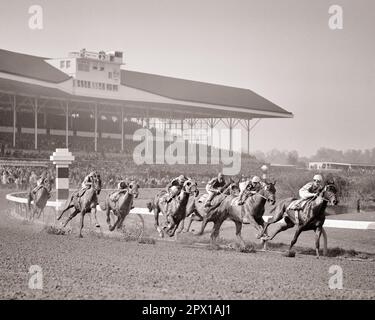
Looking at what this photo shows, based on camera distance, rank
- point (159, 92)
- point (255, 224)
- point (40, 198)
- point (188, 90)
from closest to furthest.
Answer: point (255, 224)
point (40, 198)
point (159, 92)
point (188, 90)

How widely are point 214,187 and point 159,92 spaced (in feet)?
57.8

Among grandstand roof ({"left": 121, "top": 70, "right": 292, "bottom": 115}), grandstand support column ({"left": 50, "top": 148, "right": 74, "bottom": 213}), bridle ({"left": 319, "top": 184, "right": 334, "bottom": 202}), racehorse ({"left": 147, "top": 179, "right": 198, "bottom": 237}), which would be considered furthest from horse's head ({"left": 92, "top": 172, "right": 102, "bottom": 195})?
grandstand roof ({"left": 121, "top": 70, "right": 292, "bottom": 115})

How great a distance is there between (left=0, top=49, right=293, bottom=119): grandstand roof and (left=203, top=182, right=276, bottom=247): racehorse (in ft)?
34.8

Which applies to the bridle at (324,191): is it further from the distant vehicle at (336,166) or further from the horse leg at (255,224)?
the distant vehicle at (336,166)

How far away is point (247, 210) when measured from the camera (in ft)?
39.1

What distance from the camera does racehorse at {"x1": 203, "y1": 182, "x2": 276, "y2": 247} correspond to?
37.9 ft

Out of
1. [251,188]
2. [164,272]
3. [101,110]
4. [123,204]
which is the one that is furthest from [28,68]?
[164,272]

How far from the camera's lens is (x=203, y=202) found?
42.5 feet

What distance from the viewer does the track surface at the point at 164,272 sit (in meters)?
7.45

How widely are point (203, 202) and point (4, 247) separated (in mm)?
3869

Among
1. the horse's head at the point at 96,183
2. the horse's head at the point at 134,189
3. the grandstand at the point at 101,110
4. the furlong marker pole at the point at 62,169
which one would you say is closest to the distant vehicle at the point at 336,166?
the grandstand at the point at 101,110

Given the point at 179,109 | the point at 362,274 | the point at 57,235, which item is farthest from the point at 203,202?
the point at 179,109

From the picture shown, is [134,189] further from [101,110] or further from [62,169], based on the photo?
[101,110]

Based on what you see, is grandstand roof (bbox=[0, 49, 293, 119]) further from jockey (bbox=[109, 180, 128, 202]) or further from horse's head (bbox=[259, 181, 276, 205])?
horse's head (bbox=[259, 181, 276, 205])
